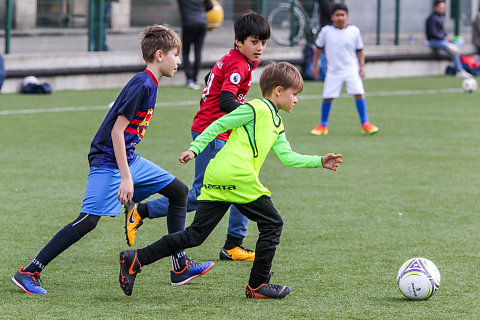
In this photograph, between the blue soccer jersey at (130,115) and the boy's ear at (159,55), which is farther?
the boy's ear at (159,55)

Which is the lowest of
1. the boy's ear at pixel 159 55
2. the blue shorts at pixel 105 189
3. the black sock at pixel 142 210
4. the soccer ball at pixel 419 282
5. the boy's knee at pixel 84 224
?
the soccer ball at pixel 419 282

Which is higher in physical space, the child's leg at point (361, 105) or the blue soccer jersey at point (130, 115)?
the blue soccer jersey at point (130, 115)

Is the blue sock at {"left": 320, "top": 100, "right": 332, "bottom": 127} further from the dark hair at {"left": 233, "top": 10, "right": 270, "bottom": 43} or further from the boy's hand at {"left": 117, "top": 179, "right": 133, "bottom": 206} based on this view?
the boy's hand at {"left": 117, "top": 179, "right": 133, "bottom": 206}

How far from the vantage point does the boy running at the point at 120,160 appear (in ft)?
16.3

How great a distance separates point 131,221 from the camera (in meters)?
5.63

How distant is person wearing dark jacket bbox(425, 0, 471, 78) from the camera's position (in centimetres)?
2234

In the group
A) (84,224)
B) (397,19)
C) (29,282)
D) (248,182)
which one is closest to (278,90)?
(248,182)

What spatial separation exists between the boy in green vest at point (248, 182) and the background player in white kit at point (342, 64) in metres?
7.43

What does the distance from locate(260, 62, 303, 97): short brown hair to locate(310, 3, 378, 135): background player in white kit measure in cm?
739

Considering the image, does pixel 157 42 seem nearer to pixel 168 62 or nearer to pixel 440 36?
pixel 168 62

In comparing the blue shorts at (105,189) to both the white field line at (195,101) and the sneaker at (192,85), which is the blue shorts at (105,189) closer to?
the white field line at (195,101)

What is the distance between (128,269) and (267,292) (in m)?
0.80

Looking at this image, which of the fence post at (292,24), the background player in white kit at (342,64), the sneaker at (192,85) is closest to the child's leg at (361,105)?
the background player in white kit at (342,64)

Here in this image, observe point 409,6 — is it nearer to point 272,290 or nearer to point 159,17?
point 159,17
